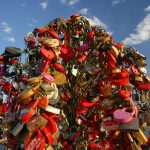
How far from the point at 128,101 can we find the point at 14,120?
95 centimetres

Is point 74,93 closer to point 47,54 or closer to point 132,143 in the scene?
point 47,54

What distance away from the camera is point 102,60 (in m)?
3.79

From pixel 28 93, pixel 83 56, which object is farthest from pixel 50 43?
pixel 83 56

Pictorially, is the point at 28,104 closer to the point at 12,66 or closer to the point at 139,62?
the point at 139,62

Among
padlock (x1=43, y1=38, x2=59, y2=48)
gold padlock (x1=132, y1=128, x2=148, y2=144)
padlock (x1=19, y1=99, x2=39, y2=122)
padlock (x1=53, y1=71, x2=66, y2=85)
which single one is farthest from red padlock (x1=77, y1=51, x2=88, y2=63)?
padlock (x1=19, y1=99, x2=39, y2=122)

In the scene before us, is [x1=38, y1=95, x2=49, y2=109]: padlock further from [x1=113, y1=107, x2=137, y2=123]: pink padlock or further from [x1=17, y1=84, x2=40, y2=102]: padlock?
[x1=113, y1=107, x2=137, y2=123]: pink padlock

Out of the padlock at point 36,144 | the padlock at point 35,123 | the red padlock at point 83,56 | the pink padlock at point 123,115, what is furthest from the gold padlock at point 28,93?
the red padlock at point 83,56

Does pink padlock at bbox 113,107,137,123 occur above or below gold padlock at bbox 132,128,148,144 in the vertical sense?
above

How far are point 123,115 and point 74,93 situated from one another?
2456 millimetres

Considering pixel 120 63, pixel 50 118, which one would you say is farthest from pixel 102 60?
pixel 50 118

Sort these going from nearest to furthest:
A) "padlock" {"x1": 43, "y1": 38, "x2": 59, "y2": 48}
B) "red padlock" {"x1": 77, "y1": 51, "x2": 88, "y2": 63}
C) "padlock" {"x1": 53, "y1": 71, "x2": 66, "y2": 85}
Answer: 1. "padlock" {"x1": 53, "y1": 71, "x2": 66, "y2": 85}
2. "padlock" {"x1": 43, "y1": 38, "x2": 59, "y2": 48}
3. "red padlock" {"x1": 77, "y1": 51, "x2": 88, "y2": 63}

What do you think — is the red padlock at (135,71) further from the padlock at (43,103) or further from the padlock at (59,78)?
the padlock at (43,103)

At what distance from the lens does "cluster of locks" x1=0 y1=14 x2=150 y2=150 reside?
97.4 inches

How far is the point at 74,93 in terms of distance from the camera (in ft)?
16.2
